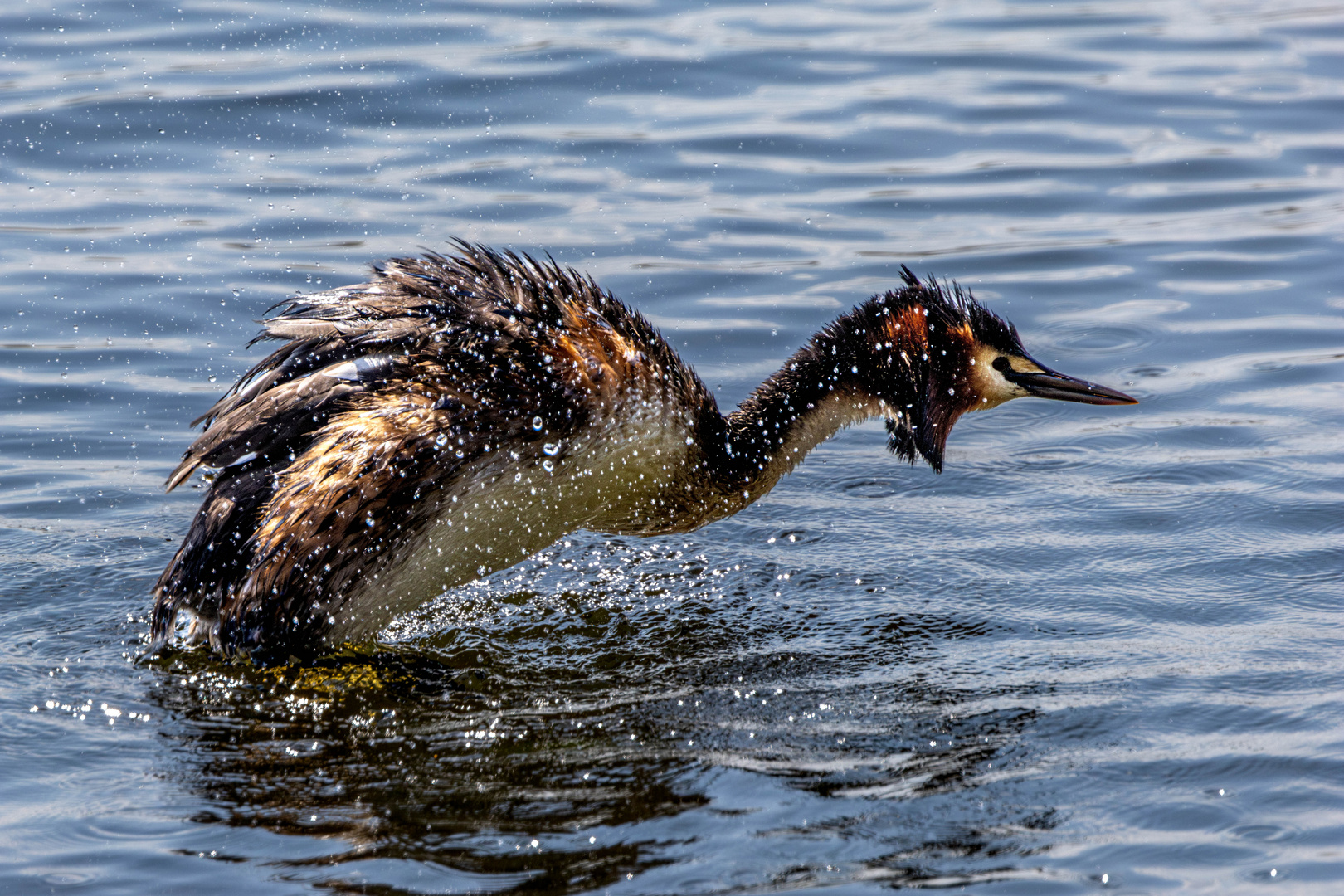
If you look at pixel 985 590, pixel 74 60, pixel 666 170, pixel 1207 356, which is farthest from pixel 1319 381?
pixel 74 60

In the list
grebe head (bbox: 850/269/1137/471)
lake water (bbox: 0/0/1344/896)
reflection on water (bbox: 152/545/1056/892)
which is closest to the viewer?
reflection on water (bbox: 152/545/1056/892)

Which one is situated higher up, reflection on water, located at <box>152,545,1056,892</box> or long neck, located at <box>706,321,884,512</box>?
long neck, located at <box>706,321,884,512</box>

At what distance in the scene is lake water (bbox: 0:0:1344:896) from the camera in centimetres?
409

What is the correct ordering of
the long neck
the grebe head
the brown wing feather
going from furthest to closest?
the grebe head
the long neck
the brown wing feather

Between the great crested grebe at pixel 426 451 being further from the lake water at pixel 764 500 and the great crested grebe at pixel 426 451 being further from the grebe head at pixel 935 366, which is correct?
the grebe head at pixel 935 366

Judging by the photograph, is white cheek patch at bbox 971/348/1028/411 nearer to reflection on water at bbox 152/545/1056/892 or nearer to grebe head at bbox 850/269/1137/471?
grebe head at bbox 850/269/1137/471

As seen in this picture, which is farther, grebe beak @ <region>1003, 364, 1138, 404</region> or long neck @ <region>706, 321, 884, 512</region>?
grebe beak @ <region>1003, 364, 1138, 404</region>

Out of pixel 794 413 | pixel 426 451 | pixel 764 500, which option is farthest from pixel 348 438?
pixel 764 500

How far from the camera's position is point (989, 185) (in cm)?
984

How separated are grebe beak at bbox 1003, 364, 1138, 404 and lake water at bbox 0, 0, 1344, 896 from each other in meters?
0.49

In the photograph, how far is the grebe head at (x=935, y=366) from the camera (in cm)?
584

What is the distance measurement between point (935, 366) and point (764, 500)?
0.99m

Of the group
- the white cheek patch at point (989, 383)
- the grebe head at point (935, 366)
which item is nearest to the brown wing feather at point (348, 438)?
the grebe head at point (935, 366)

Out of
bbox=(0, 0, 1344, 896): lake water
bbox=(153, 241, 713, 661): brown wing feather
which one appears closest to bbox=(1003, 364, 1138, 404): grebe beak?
bbox=(0, 0, 1344, 896): lake water
